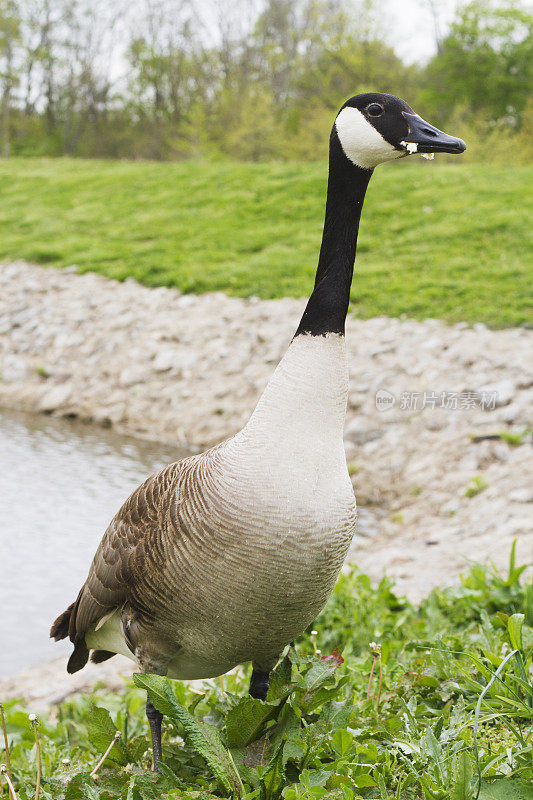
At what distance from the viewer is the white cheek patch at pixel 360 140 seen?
255 cm

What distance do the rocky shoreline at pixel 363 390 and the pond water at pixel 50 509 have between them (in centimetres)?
54

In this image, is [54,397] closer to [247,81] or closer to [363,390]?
[363,390]

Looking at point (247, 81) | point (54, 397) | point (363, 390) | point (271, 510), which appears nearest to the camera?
point (271, 510)

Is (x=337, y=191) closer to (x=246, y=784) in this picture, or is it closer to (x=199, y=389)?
(x=246, y=784)

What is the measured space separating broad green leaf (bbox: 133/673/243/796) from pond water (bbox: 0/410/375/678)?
324cm

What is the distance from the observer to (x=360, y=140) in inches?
101

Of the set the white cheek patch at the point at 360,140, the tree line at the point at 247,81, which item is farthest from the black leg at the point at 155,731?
the tree line at the point at 247,81

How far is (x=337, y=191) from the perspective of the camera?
8.82 ft

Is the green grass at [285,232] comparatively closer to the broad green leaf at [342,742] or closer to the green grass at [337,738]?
the green grass at [337,738]

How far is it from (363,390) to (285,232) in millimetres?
6908

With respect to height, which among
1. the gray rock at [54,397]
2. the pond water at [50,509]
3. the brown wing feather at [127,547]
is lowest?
the pond water at [50,509]

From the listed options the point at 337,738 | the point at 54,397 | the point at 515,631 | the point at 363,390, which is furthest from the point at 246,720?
the point at 54,397

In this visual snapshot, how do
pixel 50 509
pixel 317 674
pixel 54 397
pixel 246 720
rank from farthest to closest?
pixel 54 397
pixel 50 509
pixel 317 674
pixel 246 720

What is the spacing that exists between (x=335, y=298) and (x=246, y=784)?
64.4 inches
